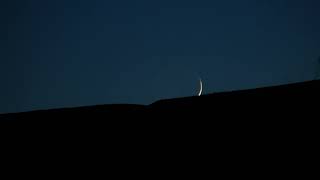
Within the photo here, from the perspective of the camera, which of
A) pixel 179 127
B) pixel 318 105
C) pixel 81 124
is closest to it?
pixel 318 105

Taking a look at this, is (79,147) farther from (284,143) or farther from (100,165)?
(284,143)

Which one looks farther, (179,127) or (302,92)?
(179,127)

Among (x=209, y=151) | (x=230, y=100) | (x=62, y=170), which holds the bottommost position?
(x=62, y=170)

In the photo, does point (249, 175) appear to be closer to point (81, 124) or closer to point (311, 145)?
point (311, 145)

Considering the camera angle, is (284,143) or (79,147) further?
(79,147)

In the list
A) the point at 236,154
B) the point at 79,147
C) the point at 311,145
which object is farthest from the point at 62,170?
the point at 311,145

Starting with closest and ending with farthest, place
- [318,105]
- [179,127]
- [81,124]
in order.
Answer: [318,105] < [179,127] < [81,124]

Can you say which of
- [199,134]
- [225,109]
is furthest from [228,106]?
[199,134]

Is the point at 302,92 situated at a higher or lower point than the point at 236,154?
higher

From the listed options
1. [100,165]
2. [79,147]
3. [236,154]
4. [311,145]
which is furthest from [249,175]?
[79,147]

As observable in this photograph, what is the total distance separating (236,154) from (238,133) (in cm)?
9

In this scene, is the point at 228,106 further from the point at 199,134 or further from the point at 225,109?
the point at 199,134

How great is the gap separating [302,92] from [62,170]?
1174 mm

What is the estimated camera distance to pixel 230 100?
1221mm
